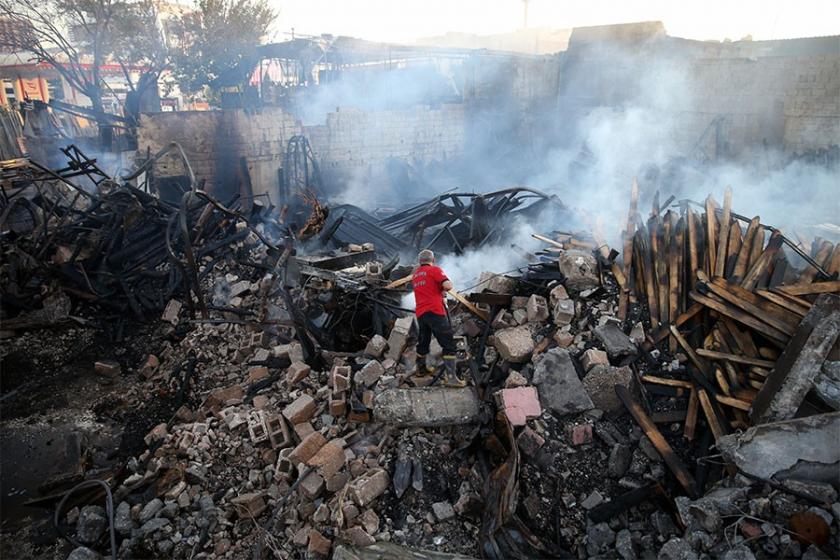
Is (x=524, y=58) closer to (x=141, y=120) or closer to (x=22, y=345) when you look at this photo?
(x=141, y=120)

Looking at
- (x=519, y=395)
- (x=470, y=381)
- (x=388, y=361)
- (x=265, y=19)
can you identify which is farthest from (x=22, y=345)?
(x=265, y=19)

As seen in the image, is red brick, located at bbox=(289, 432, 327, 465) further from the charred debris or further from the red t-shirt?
the red t-shirt

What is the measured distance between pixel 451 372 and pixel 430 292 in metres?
0.93

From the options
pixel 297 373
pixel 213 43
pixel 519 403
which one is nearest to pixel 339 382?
pixel 297 373

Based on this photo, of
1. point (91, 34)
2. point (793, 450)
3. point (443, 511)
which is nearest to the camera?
point (793, 450)

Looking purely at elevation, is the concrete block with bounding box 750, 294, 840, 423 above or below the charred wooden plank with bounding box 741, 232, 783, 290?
below

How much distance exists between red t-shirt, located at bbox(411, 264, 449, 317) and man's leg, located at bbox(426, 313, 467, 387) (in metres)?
0.10

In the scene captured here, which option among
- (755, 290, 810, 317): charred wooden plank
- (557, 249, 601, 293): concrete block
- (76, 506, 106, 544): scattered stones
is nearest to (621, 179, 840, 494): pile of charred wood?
(755, 290, 810, 317): charred wooden plank

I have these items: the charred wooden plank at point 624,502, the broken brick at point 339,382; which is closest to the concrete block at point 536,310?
the charred wooden plank at point 624,502

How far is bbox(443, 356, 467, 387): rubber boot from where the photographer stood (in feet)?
17.4

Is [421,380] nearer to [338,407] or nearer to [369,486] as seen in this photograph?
[338,407]

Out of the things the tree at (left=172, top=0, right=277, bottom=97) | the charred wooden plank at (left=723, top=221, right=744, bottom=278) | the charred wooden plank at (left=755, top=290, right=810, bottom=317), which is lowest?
the charred wooden plank at (left=755, top=290, right=810, bottom=317)

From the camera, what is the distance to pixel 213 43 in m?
19.8

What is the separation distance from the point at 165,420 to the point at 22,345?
10.7 ft
